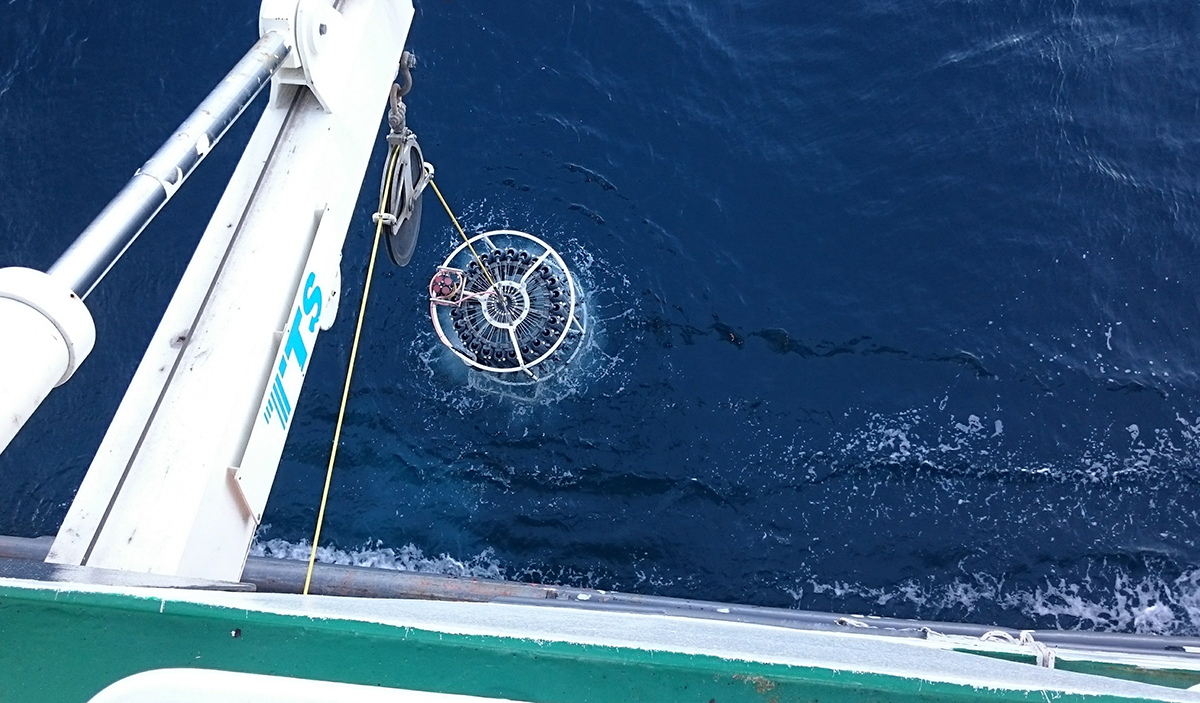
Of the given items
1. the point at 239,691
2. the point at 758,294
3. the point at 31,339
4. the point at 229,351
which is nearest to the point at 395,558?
the point at 758,294

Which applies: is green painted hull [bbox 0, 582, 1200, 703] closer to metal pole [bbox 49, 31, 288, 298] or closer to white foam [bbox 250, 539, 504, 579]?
metal pole [bbox 49, 31, 288, 298]

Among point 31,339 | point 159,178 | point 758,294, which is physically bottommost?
point 31,339

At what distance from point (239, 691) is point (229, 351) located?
3.57 meters

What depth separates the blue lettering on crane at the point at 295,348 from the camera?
7105 mm

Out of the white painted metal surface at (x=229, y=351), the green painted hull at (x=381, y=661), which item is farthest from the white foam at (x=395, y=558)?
the green painted hull at (x=381, y=661)

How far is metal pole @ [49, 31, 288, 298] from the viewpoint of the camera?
5.07 m

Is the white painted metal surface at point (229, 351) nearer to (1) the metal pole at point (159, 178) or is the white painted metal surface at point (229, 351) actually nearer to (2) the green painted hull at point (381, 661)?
(1) the metal pole at point (159, 178)

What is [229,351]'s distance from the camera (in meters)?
6.73

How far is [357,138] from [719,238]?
999cm

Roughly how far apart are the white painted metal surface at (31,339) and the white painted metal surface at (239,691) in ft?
4.51

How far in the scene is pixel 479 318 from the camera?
16.6 metres

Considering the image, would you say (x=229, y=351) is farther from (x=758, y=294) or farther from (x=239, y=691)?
(x=758, y=294)

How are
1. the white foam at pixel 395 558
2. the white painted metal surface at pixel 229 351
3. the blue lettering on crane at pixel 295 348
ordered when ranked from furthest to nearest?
the white foam at pixel 395 558 < the blue lettering on crane at pixel 295 348 < the white painted metal surface at pixel 229 351

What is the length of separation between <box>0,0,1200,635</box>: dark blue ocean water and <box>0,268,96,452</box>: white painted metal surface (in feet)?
38.0
